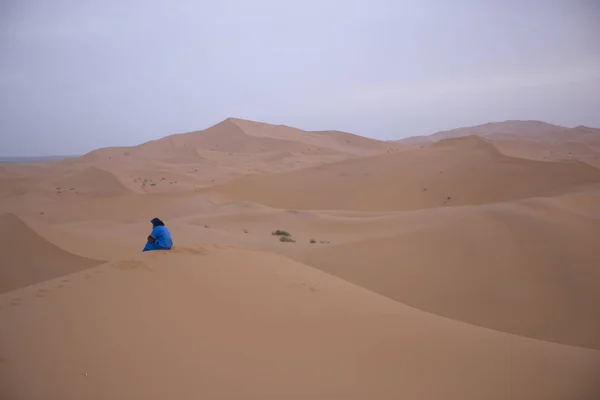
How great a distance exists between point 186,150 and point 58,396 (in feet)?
153

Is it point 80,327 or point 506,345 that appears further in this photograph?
point 506,345

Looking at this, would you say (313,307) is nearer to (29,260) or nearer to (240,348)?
(240,348)

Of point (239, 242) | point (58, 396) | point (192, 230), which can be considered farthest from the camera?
point (192, 230)

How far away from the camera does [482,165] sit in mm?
21172

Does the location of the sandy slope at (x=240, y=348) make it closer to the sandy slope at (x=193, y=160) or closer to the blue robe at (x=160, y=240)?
the blue robe at (x=160, y=240)

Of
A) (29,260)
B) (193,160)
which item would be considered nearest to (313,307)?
(29,260)

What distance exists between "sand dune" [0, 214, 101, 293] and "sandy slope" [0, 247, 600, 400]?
10.2 ft

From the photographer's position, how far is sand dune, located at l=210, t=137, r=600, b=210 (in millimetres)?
18281

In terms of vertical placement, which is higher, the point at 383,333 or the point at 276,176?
the point at 276,176

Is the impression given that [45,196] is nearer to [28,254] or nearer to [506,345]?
[28,254]

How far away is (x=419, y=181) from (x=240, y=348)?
19.9m

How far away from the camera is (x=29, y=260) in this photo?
24.6 ft

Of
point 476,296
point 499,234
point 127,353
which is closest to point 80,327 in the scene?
point 127,353

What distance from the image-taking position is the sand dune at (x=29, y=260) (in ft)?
22.4
